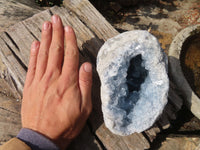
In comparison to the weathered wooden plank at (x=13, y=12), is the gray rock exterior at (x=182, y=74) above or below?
below

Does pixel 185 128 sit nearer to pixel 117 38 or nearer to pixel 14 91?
pixel 117 38

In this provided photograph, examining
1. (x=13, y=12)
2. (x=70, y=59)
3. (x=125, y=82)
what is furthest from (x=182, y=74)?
(x=13, y=12)

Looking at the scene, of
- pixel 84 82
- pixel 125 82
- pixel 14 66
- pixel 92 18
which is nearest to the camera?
pixel 125 82

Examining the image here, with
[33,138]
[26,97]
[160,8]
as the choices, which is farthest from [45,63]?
[160,8]

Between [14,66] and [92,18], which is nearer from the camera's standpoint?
[14,66]

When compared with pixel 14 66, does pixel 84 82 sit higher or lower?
higher

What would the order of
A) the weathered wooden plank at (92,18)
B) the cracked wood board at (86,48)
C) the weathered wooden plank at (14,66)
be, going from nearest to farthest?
the cracked wood board at (86,48)
the weathered wooden plank at (14,66)
the weathered wooden plank at (92,18)

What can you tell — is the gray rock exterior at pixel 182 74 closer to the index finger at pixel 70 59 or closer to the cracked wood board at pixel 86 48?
the cracked wood board at pixel 86 48

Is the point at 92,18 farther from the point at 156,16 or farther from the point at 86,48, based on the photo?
the point at 156,16

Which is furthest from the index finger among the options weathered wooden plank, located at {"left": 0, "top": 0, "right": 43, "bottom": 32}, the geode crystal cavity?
weathered wooden plank, located at {"left": 0, "top": 0, "right": 43, "bottom": 32}

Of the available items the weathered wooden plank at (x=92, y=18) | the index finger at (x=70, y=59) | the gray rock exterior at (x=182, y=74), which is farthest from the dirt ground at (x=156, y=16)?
the index finger at (x=70, y=59)
